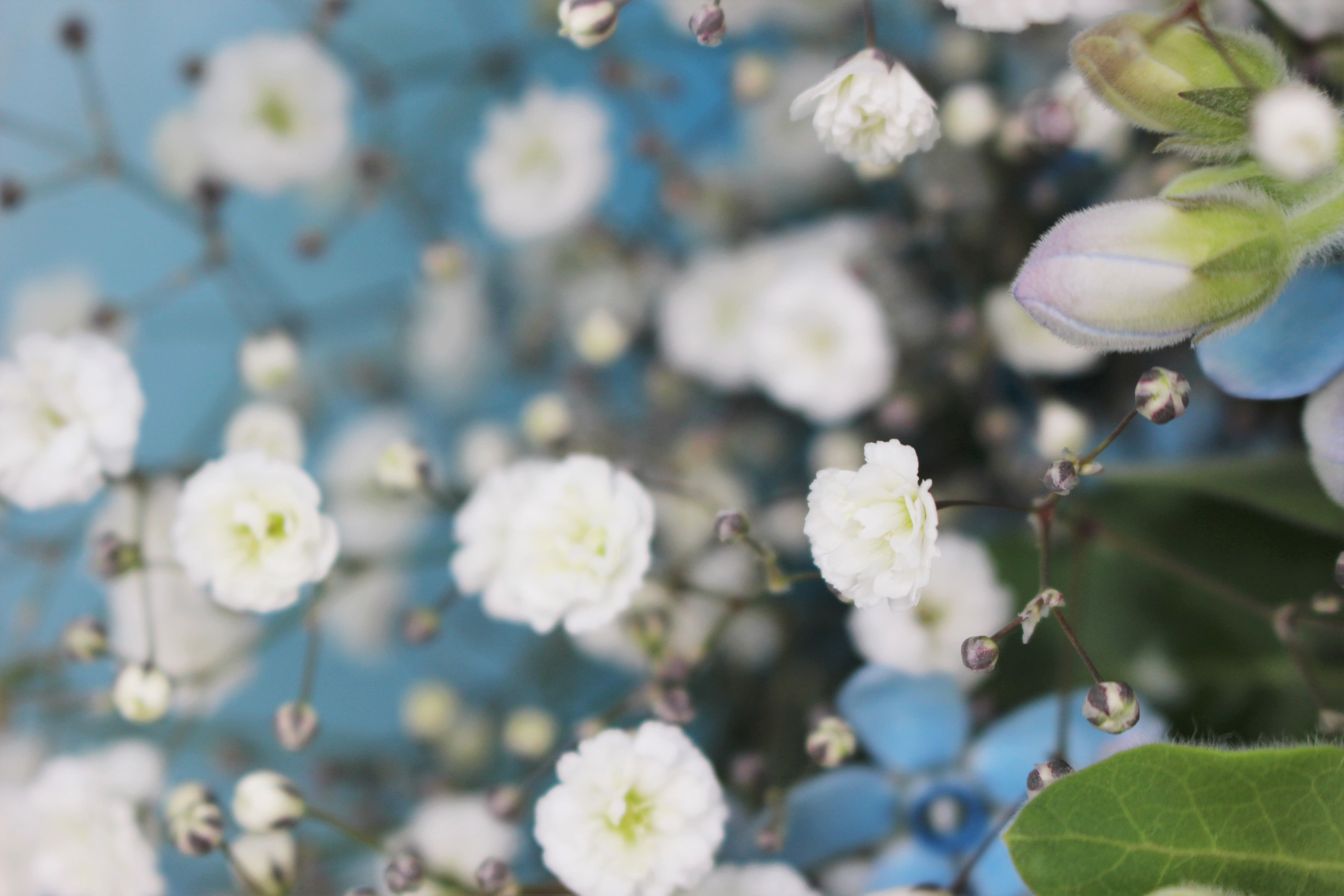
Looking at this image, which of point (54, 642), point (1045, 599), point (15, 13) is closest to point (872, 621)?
point (1045, 599)

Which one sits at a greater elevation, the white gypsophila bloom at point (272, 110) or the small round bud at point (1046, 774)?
the white gypsophila bloom at point (272, 110)

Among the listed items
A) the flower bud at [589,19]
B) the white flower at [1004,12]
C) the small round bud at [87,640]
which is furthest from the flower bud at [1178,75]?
the small round bud at [87,640]

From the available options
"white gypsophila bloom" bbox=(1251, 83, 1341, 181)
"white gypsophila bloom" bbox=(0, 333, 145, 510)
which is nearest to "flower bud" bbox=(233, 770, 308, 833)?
"white gypsophila bloom" bbox=(0, 333, 145, 510)

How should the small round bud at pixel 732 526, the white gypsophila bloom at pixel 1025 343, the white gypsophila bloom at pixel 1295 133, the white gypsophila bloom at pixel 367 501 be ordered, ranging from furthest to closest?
1. the white gypsophila bloom at pixel 367 501
2. the white gypsophila bloom at pixel 1025 343
3. the small round bud at pixel 732 526
4. the white gypsophila bloom at pixel 1295 133

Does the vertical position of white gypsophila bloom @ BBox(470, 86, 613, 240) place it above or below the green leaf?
above

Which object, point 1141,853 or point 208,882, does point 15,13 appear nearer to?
point 208,882

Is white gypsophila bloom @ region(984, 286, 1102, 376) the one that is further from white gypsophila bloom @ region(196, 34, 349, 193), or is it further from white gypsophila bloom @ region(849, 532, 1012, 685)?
white gypsophila bloom @ region(196, 34, 349, 193)

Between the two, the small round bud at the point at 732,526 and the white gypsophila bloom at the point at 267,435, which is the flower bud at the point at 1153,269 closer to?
the small round bud at the point at 732,526
